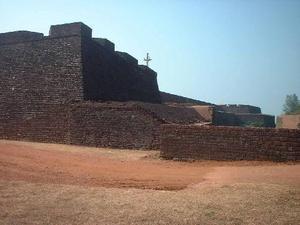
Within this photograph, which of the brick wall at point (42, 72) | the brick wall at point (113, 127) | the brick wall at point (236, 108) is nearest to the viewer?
the brick wall at point (113, 127)

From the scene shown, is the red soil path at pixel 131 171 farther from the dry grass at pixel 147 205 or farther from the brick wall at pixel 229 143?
the dry grass at pixel 147 205

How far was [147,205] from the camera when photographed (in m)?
6.77

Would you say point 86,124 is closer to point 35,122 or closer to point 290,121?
point 35,122

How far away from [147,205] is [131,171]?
446cm

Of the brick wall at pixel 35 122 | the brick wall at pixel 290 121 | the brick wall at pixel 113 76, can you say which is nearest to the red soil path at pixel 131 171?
the brick wall at pixel 35 122

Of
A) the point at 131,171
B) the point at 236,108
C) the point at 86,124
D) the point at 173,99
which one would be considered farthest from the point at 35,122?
the point at 236,108

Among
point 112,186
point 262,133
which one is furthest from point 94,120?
point 112,186

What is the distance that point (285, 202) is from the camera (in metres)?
7.09

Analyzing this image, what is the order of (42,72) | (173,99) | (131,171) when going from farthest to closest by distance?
(173,99)
(42,72)
(131,171)

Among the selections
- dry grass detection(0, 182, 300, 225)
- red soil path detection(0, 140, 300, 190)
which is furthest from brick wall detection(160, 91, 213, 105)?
dry grass detection(0, 182, 300, 225)

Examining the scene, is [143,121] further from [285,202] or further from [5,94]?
[285,202]

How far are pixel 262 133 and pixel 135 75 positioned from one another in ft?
55.5

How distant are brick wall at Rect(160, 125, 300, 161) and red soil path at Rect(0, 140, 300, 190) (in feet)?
1.31

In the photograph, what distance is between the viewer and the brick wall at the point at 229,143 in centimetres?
1270
